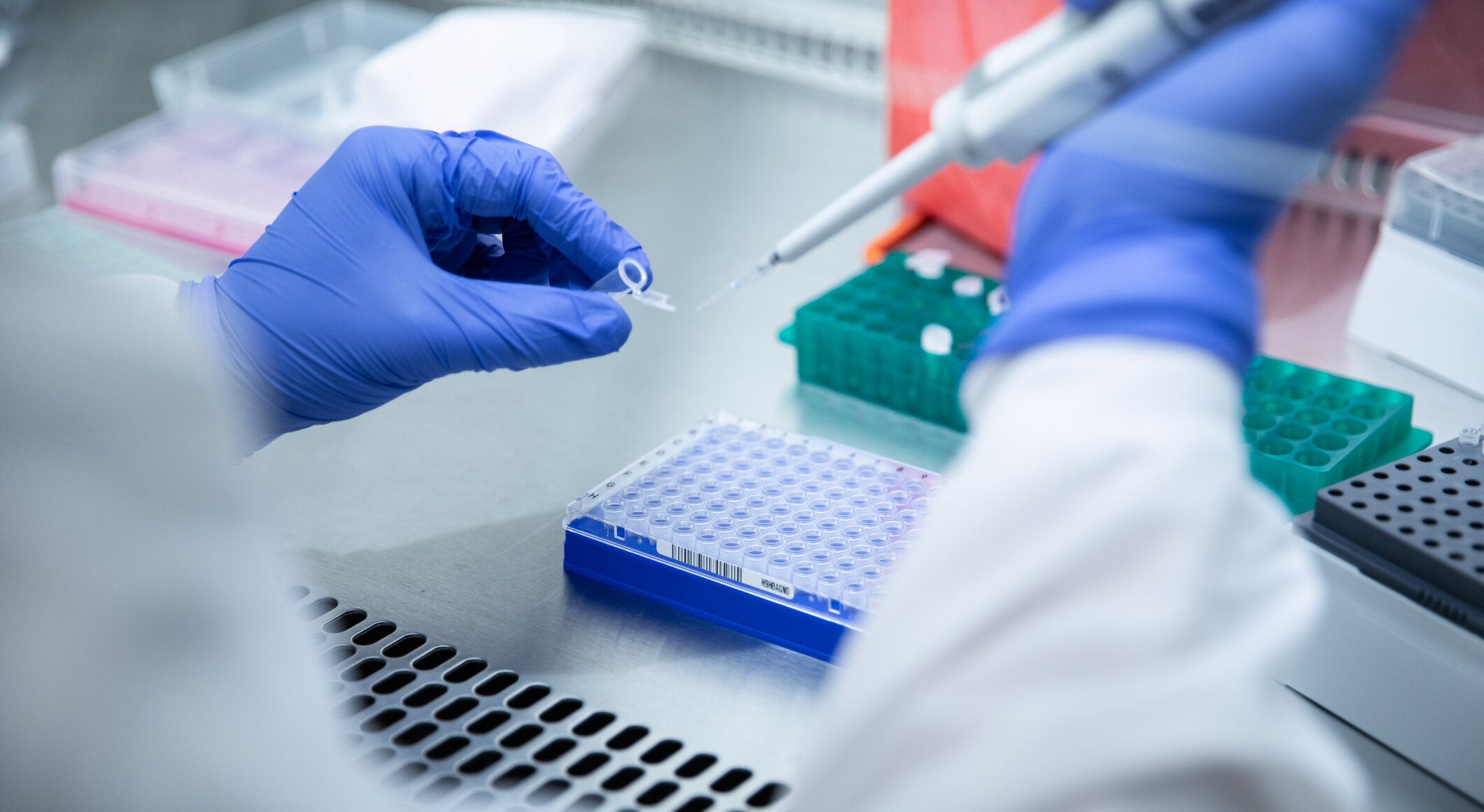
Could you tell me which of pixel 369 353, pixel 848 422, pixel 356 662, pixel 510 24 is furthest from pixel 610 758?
pixel 510 24

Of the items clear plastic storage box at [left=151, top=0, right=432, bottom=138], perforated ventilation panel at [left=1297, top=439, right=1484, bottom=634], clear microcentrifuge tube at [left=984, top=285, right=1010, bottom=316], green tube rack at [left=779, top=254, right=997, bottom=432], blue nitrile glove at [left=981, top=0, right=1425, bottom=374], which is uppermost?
blue nitrile glove at [left=981, top=0, right=1425, bottom=374]

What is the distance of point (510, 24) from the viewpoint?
5.48 ft

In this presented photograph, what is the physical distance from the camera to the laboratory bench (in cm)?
82

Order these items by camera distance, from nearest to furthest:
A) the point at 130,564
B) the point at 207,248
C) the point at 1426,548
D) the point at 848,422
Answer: the point at 130,564 < the point at 1426,548 < the point at 848,422 < the point at 207,248

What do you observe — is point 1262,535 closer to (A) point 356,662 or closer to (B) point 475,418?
(A) point 356,662

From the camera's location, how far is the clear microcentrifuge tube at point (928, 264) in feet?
4.11

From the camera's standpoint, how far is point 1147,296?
0.52 metres

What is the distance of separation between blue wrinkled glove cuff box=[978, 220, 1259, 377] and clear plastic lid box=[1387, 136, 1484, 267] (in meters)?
0.66

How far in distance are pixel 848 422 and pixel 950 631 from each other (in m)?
0.67

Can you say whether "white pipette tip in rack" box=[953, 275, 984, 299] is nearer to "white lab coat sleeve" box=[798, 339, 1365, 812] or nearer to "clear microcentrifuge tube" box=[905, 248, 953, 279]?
"clear microcentrifuge tube" box=[905, 248, 953, 279]

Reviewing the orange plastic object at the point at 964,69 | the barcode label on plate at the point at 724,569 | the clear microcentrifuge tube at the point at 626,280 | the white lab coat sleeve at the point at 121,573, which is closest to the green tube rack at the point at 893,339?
the orange plastic object at the point at 964,69

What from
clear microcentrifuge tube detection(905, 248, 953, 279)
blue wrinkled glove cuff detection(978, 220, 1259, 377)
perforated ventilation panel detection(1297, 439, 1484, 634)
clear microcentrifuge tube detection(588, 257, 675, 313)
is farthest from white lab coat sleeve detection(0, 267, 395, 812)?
clear microcentrifuge tube detection(905, 248, 953, 279)

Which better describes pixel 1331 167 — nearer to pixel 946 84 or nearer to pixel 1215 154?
pixel 946 84

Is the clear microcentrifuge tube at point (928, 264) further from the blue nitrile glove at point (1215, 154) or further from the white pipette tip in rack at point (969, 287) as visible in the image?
the blue nitrile glove at point (1215, 154)
